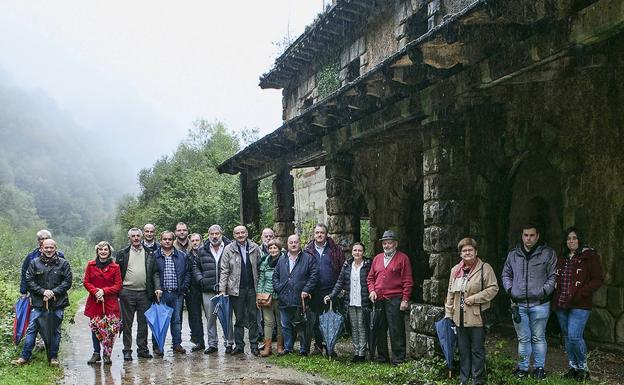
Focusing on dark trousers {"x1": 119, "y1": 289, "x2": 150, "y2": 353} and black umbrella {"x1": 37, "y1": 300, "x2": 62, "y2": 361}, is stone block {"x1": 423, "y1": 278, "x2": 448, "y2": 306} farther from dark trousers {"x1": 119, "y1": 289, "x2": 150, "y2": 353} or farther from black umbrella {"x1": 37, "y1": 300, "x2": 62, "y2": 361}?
black umbrella {"x1": 37, "y1": 300, "x2": 62, "y2": 361}

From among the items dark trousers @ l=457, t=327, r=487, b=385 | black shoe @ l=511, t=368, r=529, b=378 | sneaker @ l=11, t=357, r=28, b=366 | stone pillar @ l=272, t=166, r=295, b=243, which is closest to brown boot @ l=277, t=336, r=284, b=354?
dark trousers @ l=457, t=327, r=487, b=385

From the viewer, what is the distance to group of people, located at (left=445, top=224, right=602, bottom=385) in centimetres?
643

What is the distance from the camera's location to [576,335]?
6410 mm

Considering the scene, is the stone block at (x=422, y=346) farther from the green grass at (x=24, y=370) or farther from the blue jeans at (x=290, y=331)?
the green grass at (x=24, y=370)

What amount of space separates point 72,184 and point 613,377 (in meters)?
133

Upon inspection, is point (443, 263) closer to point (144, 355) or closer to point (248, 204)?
point (144, 355)

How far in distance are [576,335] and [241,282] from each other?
4.57 metres

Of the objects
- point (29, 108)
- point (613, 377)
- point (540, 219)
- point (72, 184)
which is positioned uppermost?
point (29, 108)

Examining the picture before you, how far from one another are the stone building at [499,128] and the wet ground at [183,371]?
1.73m

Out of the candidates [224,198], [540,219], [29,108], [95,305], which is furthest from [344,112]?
[29,108]

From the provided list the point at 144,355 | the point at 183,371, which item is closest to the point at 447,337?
the point at 183,371

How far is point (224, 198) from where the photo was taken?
23406mm

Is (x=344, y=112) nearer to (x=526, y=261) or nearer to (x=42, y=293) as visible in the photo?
(x=526, y=261)

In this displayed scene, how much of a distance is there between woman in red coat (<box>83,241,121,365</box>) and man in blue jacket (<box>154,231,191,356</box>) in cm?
67
